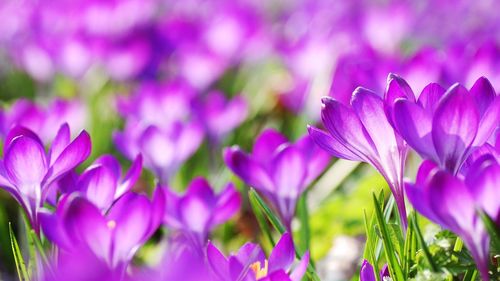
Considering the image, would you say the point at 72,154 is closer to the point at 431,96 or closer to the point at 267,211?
the point at 267,211

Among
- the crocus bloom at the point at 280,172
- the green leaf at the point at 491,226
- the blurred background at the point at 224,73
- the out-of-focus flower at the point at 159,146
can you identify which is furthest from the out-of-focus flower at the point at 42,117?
the green leaf at the point at 491,226

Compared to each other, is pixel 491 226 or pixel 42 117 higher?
pixel 42 117

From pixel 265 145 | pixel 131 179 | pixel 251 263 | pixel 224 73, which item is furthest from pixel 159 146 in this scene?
pixel 224 73

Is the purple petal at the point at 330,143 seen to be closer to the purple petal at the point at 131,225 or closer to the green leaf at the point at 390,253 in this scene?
the green leaf at the point at 390,253

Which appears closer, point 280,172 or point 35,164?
point 35,164

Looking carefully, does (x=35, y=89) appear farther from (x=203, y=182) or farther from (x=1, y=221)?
(x=203, y=182)

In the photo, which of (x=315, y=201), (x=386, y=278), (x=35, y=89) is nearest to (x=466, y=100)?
(x=386, y=278)
